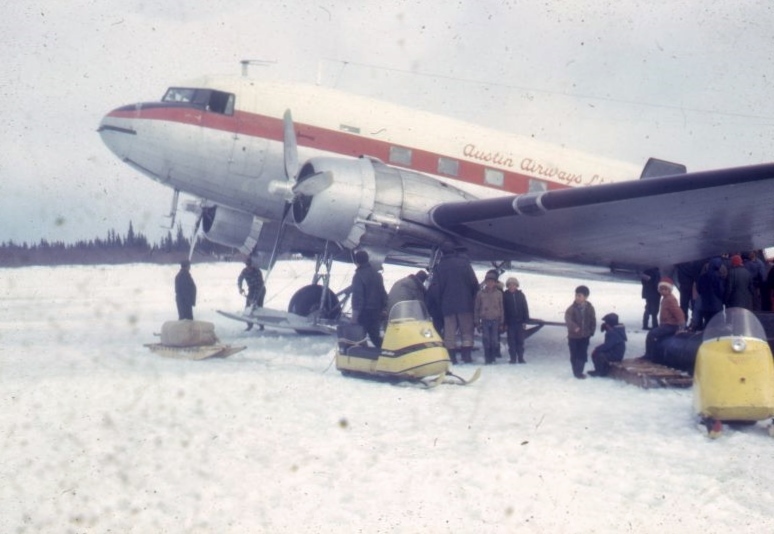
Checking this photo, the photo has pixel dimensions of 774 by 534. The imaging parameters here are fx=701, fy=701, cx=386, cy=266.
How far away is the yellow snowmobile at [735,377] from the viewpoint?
5285 millimetres

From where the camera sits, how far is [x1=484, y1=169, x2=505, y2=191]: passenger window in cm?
1206

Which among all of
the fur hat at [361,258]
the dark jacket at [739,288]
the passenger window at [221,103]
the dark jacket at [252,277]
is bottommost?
the dark jacket at [252,277]

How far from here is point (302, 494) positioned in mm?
4199

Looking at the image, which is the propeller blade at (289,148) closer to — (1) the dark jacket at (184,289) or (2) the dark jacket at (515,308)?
(1) the dark jacket at (184,289)

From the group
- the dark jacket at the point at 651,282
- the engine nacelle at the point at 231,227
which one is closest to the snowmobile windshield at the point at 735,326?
the dark jacket at the point at 651,282

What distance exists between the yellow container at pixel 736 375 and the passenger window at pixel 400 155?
21.7ft

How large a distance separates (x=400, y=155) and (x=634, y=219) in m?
3.91

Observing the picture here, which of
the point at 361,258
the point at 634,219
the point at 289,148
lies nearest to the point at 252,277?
the point at 289,148

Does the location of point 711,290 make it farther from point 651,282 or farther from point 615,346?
point 615,346

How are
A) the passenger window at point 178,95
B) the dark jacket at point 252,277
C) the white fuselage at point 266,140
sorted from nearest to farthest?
the white fuselage at point 266,140, the passenger window at point 178,95, the dark jacket at point 252,277

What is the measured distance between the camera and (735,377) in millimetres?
5359

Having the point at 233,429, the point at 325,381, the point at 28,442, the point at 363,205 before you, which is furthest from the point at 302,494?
the point at 363,205

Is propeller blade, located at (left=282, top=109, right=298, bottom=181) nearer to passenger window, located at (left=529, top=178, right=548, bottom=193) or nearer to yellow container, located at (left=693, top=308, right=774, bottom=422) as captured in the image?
passenger window, located at (left=529, top=178, right=548, bottom=193)

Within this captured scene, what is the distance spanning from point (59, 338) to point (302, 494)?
9.05m
